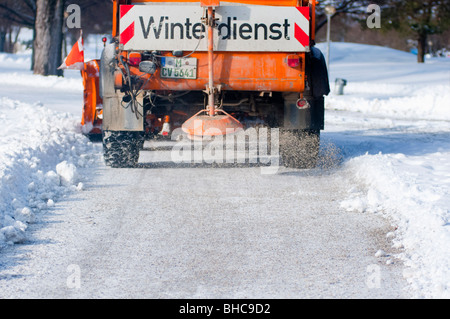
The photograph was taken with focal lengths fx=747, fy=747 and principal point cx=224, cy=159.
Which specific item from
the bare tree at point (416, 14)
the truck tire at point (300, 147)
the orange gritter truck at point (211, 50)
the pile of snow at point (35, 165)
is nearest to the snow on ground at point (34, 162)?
the pile of snow at point (35, 165)

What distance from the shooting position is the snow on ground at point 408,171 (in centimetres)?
464

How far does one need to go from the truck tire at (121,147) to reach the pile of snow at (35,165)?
0.44m

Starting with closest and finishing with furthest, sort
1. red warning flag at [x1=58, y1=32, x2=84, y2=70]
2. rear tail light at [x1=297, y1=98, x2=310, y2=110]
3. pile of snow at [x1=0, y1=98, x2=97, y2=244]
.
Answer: pile of snow at [x1=0, y1=98, x2=97, y2=244]
rear tail light at [x1=297, y1=98, x2=310, y2=110]
red warning flag at [x1=58, y1=32, x2=84, y2=70]

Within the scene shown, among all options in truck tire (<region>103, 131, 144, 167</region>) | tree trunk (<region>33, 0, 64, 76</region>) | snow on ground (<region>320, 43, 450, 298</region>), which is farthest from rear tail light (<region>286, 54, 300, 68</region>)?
tree trunk (<region>33, 0, 64, 76</region>)

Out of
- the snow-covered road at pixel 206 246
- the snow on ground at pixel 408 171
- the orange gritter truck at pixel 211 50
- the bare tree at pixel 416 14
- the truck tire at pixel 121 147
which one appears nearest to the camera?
the snow-covered road at pixel 206 246

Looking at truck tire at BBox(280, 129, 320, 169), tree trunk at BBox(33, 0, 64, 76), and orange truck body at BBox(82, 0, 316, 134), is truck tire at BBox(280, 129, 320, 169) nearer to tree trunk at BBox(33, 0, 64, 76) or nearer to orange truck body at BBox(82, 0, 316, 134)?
orange truck body at BBox(82, 0, 316, 134)

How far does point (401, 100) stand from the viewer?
70.1ft

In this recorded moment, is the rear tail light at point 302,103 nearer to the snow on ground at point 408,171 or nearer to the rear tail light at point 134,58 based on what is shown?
the snow on ground at point 408,171

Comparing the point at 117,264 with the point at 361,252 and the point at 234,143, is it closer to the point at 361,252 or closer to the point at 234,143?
the point at 361,252

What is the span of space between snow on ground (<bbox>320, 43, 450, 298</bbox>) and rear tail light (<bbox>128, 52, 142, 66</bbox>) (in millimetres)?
2634

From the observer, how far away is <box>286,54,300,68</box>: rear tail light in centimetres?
809

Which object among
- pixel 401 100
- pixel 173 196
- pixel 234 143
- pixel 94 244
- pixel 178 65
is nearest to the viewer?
pixel 94 244
